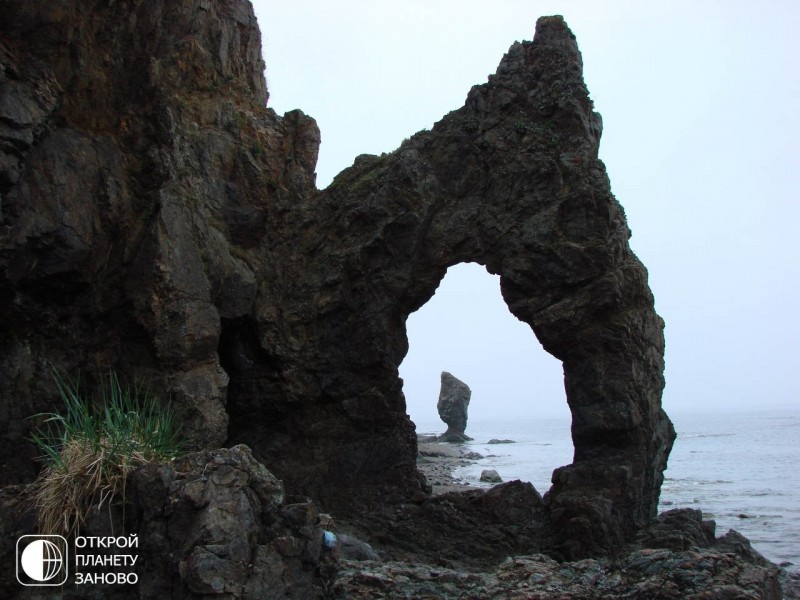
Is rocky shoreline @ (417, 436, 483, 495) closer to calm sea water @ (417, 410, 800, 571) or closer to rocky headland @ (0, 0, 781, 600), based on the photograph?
calm sea water @ (417, 410, 800, 571)

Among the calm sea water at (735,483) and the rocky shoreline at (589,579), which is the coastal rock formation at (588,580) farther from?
the calm sea water at (735,483)

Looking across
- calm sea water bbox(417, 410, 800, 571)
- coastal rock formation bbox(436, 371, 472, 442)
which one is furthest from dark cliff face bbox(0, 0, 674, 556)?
coastal rock formation bbox(436, 371, 472, 442)

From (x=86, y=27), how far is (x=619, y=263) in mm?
11517

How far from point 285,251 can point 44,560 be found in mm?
10700

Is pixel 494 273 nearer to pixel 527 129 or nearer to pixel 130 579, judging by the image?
pixel 527 129

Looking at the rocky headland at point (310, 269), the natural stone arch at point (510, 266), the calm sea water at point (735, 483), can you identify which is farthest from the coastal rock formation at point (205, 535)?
the calm sea water at point (735, 483)

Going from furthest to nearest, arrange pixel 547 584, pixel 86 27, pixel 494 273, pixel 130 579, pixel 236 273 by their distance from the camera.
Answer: pixel 494 273
pixel 236 273
pixel 86 27
pixel 547 584
pixel 130 579

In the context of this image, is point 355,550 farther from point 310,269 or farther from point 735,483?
point 735,483

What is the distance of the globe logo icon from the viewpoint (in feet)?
22.1

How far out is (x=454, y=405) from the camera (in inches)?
2817

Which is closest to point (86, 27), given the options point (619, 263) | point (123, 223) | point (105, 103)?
point (105, 103)

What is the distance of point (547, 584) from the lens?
966 centimetres

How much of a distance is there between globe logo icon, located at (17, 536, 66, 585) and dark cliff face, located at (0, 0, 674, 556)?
613cm

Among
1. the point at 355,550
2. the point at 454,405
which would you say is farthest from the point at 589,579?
the point at 454,405
